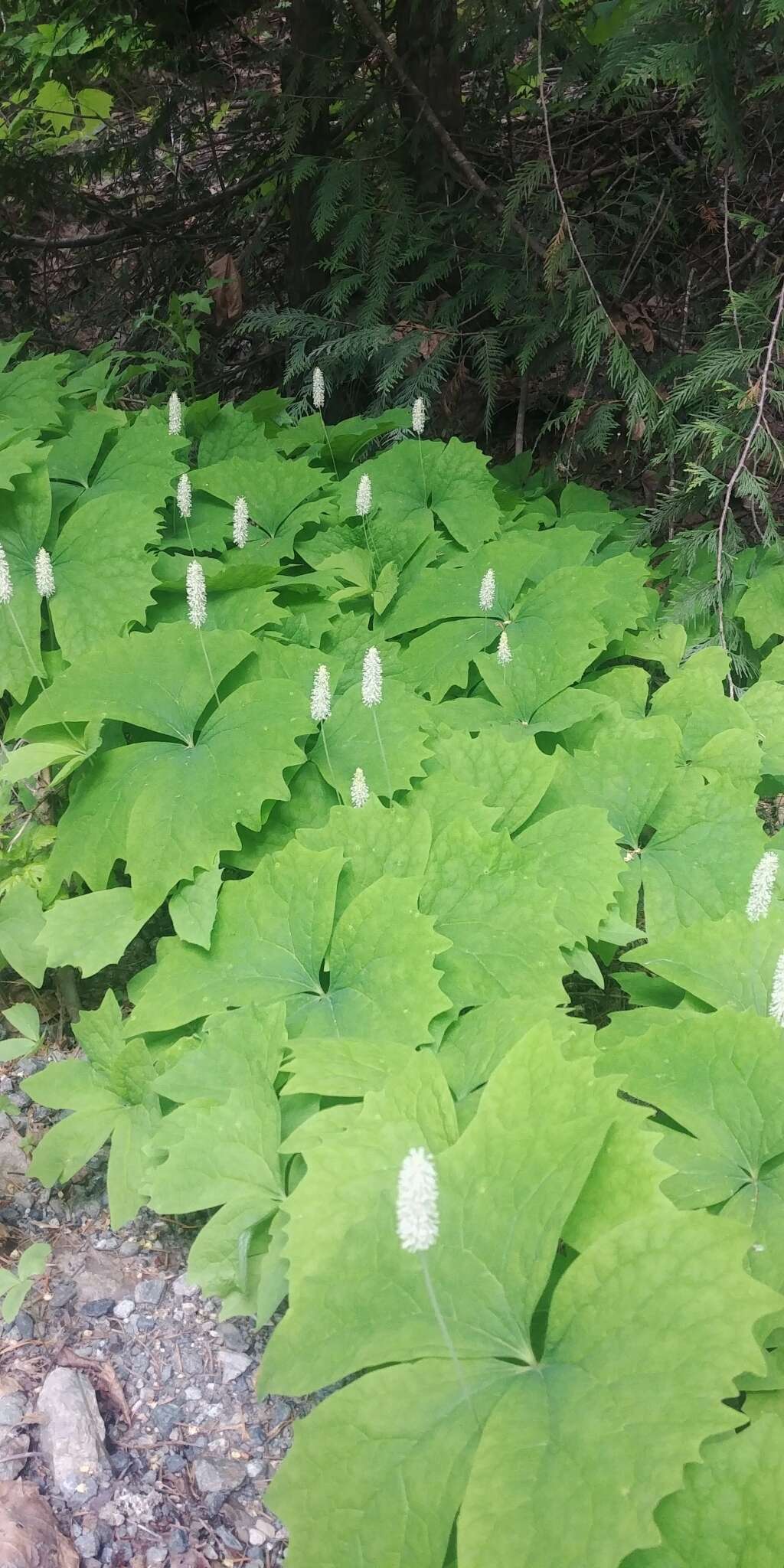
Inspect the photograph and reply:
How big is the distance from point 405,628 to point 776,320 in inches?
54.1

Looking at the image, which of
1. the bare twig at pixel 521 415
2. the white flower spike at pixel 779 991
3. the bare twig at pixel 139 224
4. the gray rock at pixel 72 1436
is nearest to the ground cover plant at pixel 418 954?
the white flower spike at pixel 779 991

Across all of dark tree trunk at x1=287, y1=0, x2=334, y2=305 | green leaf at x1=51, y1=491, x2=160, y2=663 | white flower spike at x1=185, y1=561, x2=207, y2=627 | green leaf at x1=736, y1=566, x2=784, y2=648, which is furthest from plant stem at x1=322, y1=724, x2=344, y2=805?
dark tree trunk at x1=287, y1=0, x2=334, y2=305

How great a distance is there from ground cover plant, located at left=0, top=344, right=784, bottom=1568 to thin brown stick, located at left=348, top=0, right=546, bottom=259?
4.10 ft

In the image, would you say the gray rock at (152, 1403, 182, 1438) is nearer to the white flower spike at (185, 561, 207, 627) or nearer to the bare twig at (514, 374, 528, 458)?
the white flower spike at (185, 561, 207, 627)

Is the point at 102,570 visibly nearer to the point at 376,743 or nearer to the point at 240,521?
the point at 240,521

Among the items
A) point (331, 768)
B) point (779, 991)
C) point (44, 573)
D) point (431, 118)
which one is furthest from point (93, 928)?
point (431, 118)

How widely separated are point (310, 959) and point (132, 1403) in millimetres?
734

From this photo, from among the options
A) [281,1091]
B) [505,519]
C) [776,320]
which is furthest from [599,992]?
[776,320]

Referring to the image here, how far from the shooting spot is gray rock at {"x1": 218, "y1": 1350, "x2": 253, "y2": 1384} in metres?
1.61

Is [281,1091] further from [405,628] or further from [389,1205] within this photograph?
[405,628]

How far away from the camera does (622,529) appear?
137 inches

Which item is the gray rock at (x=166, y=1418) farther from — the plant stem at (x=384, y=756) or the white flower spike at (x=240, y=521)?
the white flower spike at (x=240, y=521)

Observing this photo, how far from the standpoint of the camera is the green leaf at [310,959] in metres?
1.72

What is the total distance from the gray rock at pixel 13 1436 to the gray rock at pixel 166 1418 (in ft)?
0.60
